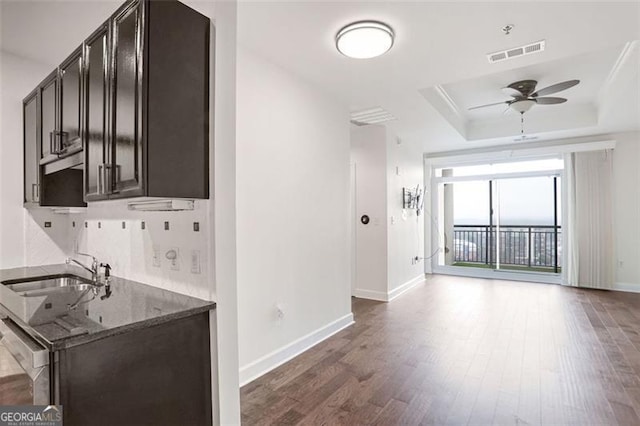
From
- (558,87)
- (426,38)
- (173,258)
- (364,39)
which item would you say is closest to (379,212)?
(558,87)

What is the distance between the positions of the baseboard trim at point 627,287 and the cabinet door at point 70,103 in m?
7.64

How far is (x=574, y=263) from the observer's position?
602 cm

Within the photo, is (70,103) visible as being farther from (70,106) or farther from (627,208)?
(627,208)

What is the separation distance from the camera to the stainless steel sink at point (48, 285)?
2336mm

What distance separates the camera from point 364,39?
97.8 inches

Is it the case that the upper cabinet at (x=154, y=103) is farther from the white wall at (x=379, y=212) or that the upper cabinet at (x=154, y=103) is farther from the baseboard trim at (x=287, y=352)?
the white wall at (x=379, y=212)

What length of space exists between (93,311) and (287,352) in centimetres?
179

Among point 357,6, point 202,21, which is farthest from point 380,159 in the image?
point 202,21

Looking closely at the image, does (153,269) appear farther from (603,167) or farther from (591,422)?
(603,167)

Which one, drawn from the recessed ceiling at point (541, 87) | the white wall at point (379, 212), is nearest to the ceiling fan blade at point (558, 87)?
the recessed ceiling at point (541, 87)

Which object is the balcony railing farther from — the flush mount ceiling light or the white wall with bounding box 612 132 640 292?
the flush mount ceiling light

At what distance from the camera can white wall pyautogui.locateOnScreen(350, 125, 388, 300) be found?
5.21m

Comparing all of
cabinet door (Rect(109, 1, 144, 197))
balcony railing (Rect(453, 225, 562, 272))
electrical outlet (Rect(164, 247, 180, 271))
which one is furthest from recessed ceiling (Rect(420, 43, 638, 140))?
electrical outlet (Rect(164, 247, 180, 271))

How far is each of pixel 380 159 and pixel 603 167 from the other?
390 centimetres
